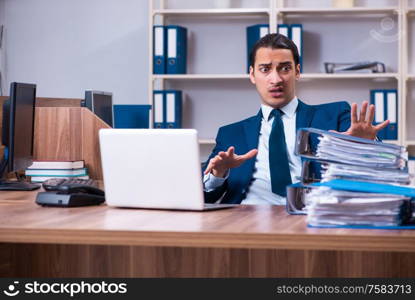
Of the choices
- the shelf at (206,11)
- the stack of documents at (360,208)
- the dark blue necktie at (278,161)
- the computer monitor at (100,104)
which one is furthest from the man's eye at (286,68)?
the shelf at (206,11)

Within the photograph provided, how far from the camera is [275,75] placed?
2.61 m

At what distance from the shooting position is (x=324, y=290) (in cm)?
149

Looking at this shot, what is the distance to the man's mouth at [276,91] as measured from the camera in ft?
8.46

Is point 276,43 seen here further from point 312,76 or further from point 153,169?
point 312,76

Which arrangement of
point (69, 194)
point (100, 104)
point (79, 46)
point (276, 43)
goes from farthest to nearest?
point (79, 46)
point (100, 104)
point (276, 43)
point (69, 194)

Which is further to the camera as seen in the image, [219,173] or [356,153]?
[219,173]

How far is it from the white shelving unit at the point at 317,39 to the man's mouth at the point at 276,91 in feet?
5.57

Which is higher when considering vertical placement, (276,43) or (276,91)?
(276,43)

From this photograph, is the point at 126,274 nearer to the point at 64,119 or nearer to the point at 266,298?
the point at 266,298

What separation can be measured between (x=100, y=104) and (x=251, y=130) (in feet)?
2.86

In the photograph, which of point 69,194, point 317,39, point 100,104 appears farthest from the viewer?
point 317,39

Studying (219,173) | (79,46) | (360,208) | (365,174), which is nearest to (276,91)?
(219,173)

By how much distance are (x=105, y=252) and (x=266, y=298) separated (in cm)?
62

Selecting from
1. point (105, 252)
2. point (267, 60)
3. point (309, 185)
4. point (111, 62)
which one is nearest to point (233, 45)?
point (111, 62)
